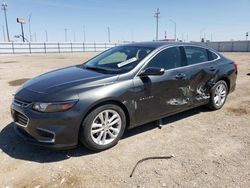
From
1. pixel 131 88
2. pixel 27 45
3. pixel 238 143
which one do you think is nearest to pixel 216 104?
pixel 238 143

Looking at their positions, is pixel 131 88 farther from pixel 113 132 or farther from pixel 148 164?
pixel 148 164

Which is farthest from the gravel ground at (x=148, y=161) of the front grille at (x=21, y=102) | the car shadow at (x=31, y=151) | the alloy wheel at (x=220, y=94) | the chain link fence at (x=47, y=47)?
the chain link fence at (x=47, y=47)

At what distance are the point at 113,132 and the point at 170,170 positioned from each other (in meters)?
1.05

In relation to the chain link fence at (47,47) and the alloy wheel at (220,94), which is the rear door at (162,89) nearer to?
the alloy wheel at (220,94)

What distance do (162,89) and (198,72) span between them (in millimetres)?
1120

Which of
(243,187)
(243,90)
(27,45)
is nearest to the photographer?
(243,187)

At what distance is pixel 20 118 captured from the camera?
3402mm

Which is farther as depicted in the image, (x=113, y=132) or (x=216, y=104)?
(x=216, y=104)

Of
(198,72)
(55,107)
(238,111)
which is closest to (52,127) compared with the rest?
(55,107)

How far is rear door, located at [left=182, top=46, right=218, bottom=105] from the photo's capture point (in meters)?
4.62

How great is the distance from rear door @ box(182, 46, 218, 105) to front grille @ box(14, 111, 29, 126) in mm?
2859

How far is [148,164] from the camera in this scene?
3.19 meters

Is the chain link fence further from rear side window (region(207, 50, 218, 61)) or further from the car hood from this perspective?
rear side window (region(207, 50, 218, 61))

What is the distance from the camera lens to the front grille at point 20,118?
3268 mm
